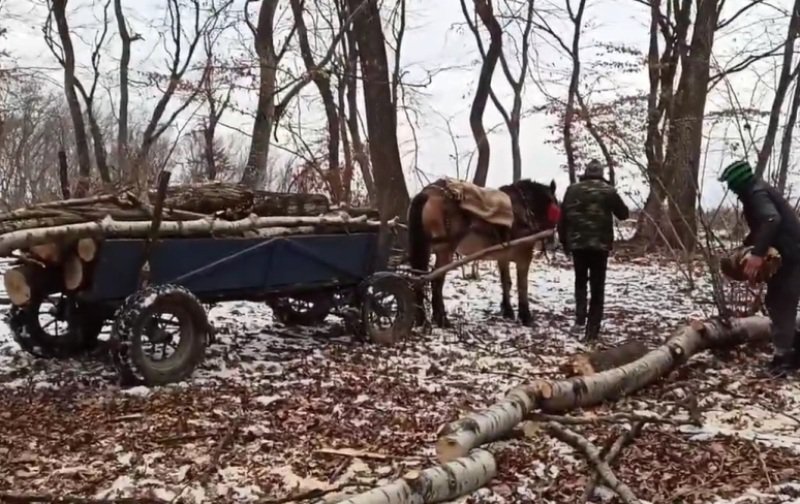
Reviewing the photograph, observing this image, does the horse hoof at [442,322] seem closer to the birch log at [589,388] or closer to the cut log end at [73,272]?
the birch log at [589,388]

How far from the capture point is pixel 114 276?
21.6 feet

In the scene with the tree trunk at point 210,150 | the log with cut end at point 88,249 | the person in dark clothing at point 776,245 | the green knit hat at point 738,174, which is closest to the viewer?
the log with cut end at point 88,249

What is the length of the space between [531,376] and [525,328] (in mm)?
2630

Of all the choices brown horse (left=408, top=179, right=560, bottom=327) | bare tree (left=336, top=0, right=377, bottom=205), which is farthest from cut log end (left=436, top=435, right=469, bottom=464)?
bare tree (left=336, top=0, right=377, bottom=205)

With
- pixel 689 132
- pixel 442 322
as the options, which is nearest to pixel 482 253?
pixel 442 322

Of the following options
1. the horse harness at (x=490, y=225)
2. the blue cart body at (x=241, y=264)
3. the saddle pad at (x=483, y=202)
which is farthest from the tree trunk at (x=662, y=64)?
the blue cart body at (x=241, y=264)

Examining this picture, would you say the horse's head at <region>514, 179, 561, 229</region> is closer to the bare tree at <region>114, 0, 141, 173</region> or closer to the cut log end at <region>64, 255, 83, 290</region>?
the cut log end at <region>64, 255, 83, 290</region>

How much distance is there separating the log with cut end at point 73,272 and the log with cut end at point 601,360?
3657mm

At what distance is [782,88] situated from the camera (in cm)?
1691

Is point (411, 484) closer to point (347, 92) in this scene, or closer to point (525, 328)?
point (525, 328)

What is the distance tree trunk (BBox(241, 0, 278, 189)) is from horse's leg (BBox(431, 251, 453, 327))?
687 cm

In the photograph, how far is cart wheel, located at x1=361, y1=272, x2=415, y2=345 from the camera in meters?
8.45

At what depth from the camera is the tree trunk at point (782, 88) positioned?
42.9 ft

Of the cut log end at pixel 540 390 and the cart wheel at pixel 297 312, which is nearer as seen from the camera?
the cut log end at pixel 540 390
